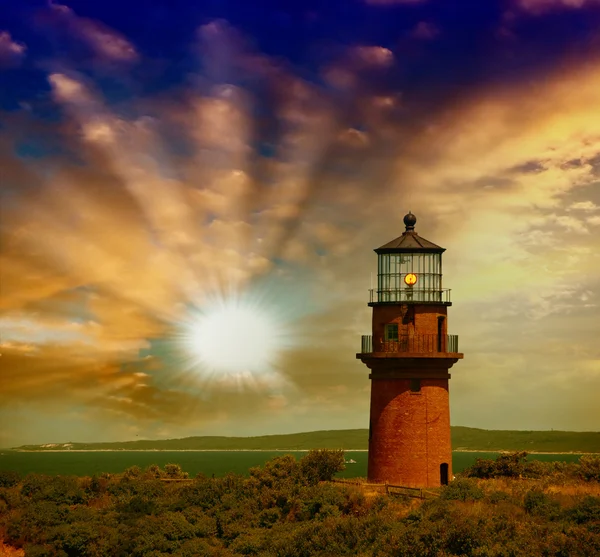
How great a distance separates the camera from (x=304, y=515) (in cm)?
3434

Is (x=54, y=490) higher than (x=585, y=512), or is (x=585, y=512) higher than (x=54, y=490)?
(x=585, y=512)

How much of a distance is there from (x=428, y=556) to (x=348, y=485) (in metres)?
9.24

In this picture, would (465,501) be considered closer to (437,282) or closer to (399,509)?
(399,509)

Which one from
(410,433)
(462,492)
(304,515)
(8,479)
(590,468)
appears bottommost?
(304,515)

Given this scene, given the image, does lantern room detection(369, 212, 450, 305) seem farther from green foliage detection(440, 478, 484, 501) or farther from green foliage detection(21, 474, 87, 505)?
green foliage detection(21, 474, 87, 505)

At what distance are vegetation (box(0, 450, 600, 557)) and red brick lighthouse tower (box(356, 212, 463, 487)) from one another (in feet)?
9.01

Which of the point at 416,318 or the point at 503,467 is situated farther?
the point at 503,467

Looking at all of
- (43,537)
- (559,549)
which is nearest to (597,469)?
(559,549)

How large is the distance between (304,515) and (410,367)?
8.05 metres

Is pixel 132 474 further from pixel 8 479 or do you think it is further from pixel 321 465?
pixel 321 465

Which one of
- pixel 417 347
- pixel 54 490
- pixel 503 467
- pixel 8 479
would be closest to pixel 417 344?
pixel 417 347

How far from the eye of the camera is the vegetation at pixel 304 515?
27.9m

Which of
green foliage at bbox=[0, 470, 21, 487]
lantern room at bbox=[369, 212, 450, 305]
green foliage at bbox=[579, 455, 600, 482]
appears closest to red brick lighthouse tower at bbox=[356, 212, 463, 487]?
lantern room at bbox=[369, 212, 450, 305]

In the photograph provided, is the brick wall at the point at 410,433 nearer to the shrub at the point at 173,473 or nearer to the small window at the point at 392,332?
the small window at the point at 392,332
